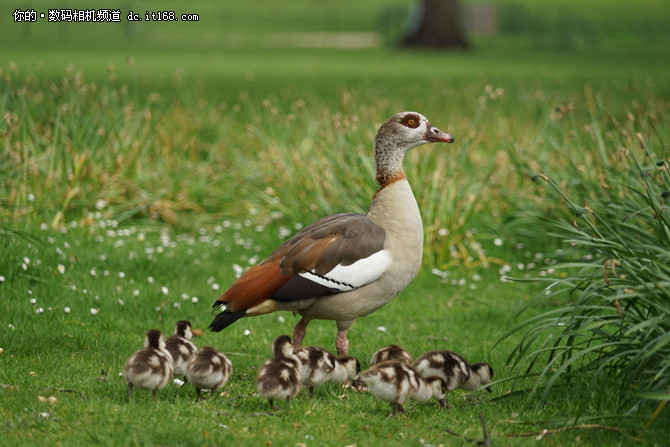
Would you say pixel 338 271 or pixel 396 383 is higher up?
pixel 338 271

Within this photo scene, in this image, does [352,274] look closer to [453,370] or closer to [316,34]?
[453,370]

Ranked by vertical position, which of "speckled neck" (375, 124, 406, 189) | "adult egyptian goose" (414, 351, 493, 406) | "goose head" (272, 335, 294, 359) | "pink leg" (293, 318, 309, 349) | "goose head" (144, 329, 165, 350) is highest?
"speckled neck" (375, 124, 406, 189)

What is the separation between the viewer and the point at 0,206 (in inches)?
403

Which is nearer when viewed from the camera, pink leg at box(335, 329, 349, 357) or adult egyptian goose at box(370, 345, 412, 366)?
adult egyptian goose at box(370, 345, 412, 366)

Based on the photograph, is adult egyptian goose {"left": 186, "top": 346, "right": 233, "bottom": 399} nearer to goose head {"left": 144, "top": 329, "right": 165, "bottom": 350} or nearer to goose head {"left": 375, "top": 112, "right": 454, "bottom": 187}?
goose head {"left": 144, "top": 329, "right": 165, "bottom": 350}

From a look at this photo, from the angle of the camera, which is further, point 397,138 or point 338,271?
point 397,138

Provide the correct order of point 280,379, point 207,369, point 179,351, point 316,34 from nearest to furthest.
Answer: point 280,379, point 207,369, point 179,351, point 316,34

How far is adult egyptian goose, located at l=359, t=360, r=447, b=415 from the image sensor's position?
18.7 ft

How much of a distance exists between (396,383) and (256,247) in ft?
18.1

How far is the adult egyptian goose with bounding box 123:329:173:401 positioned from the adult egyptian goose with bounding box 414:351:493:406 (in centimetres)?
186

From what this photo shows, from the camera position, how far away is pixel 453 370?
6281mm

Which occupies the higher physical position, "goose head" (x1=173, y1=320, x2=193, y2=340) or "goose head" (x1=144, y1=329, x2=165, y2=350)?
"goose head" (x1=144, y1=329, x2=165, y2=350)

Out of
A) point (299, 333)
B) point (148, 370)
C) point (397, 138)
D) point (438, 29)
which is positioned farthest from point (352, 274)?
point (438, 29)

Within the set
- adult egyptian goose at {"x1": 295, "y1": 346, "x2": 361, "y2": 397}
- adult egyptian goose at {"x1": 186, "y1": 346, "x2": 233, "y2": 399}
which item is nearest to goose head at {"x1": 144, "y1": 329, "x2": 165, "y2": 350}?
adult egyptian goose at {"x1": 186, "y1": 346, "x2": 233, "y2": 399}
